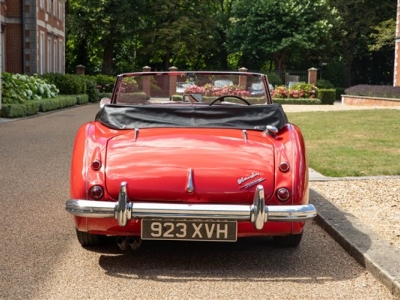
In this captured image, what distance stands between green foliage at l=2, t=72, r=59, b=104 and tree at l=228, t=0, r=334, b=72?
30.6 m

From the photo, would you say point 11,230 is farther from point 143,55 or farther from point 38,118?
point 143,55

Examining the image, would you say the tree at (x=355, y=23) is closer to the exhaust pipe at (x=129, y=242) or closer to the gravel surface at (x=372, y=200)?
the gravel surface at (x=372, y=200)

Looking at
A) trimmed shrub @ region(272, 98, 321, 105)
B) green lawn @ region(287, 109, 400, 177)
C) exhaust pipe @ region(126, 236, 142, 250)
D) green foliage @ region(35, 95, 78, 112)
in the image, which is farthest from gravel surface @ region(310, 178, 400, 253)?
trimmed shrub @ region(272, 98, 321, 105)

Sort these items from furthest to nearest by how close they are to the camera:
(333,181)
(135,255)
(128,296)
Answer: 1. (333,181)
2. (135,255)
3. (128,296)

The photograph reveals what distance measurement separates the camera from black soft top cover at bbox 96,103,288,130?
18.3 ft

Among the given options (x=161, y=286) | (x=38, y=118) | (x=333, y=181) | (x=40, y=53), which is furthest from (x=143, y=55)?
(x=161, y=286)

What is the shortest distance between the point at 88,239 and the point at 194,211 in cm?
114

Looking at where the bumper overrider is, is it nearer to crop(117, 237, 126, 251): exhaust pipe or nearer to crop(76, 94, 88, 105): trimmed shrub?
crop(117, 237, 126, 251): exhaust pipe

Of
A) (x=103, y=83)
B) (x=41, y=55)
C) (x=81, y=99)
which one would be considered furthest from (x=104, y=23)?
(x=81, y=99)

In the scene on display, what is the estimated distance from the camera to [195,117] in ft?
18.5

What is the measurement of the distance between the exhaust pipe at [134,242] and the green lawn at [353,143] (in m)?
4.70

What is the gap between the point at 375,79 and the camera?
214 ft

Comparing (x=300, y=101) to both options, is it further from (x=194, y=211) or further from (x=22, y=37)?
(x=194, y=211)

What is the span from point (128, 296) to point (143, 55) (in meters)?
59.4
